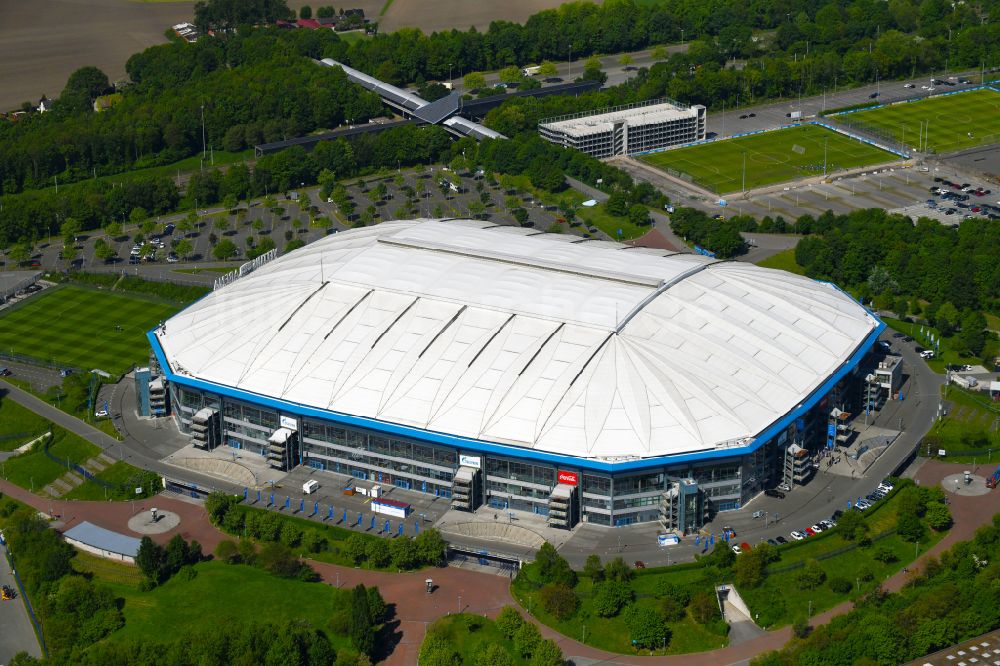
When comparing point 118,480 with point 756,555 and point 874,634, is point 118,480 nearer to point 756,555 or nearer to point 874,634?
point 756,555

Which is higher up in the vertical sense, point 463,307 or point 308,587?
point 463,307

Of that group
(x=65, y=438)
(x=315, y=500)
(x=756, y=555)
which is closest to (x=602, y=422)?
(x=756, y=555)

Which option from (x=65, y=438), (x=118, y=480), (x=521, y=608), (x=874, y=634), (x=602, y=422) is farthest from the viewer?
(x=65, y=438)

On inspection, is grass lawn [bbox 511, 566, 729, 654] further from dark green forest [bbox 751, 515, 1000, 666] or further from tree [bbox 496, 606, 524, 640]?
dark green forest [bbox 751, 515, 1000, 666]

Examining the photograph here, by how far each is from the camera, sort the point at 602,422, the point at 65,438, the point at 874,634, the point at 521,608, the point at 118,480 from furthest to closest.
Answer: the point at 65,438, the point at 118,480, the point at 602,422, the point at 521,608, the point at 874,634

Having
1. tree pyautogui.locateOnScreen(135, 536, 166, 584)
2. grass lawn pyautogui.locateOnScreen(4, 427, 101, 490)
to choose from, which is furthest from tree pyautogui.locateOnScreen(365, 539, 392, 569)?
grass lawn pyautogui.locateOnScreen(4, 427, 101, 490)

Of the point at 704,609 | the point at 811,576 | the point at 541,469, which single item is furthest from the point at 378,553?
the point at 811,576
